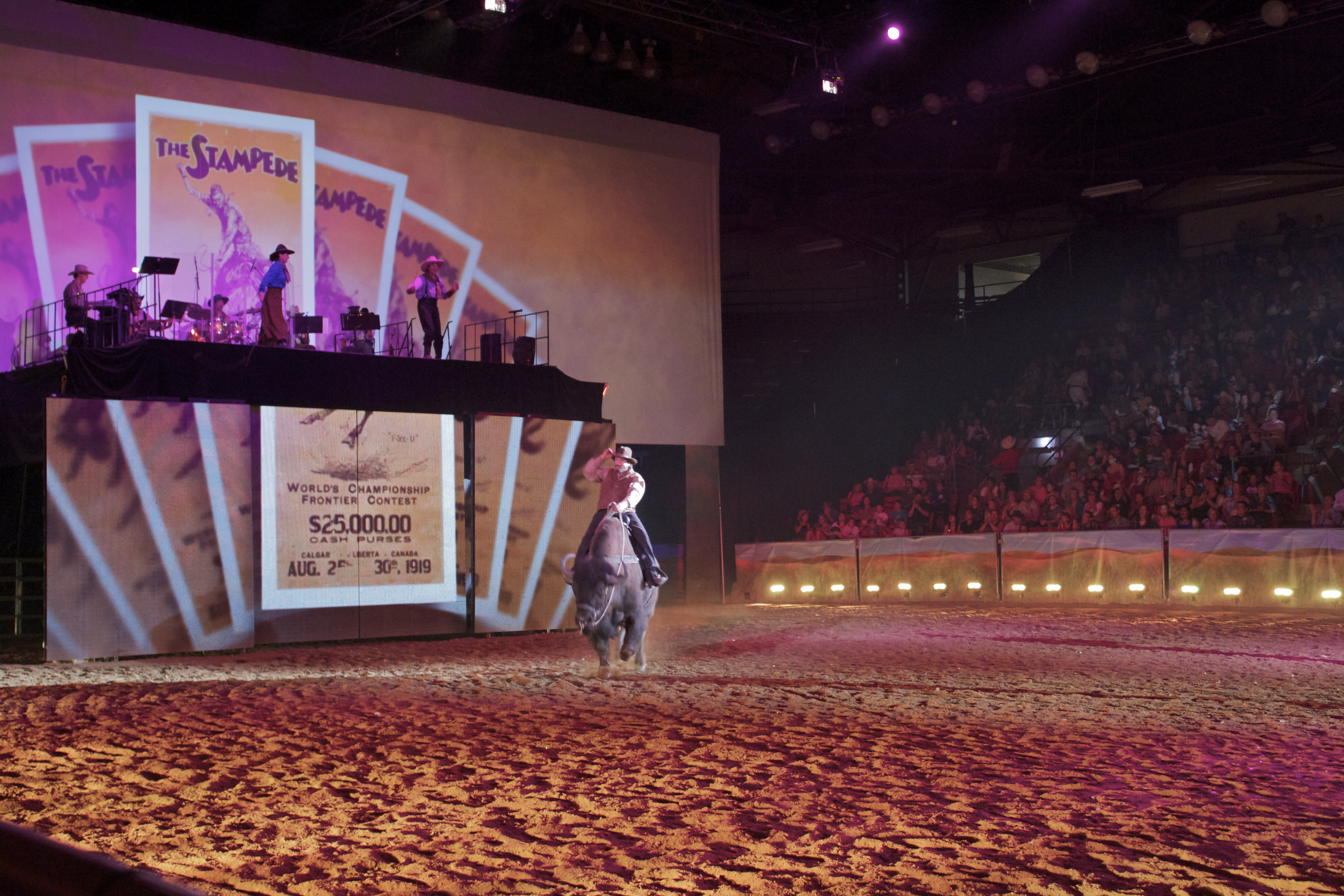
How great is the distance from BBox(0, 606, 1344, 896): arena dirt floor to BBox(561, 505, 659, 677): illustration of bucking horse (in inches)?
17.6

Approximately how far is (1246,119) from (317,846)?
21.7 m

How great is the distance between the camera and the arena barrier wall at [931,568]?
710 inches

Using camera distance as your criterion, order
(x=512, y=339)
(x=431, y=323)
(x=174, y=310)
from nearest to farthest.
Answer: (x=174, y=310) < (x=431, y=323) < (x=512, y=339)

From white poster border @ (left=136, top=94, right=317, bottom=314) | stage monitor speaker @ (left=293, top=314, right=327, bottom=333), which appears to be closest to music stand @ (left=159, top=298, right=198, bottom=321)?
stage monitor speaker @ (left=293, top=314, right=327, bottom=333)

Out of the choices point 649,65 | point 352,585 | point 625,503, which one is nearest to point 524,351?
point 352,585

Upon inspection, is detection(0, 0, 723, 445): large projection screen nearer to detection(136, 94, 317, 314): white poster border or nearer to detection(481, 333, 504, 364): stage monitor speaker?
detection(136, 94, 317, 314): white poster border

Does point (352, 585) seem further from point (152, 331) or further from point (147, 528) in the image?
point (152, 331)

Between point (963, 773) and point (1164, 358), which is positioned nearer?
point (963, 773)

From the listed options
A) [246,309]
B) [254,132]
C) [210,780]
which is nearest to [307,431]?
[246,309]

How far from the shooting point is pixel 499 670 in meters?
11.3

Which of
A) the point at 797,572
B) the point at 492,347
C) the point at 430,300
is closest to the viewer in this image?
the point at 430,300

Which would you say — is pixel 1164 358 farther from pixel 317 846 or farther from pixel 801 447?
pixel 317 846

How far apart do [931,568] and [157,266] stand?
1216 centimetres

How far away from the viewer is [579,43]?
1717cm
